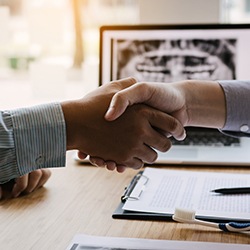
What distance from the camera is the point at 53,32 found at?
1.96 meters

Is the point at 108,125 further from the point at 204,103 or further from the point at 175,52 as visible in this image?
the point at 175,52

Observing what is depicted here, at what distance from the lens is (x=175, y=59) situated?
1.68 meters

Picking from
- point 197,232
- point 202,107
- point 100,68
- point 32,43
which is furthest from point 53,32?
point 197,232

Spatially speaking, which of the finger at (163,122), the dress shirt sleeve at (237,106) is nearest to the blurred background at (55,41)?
the dress shirt sleeve at (237,106)

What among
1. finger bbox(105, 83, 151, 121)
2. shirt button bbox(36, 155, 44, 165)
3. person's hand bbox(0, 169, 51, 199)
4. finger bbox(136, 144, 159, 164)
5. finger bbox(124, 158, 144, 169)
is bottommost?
person's hand bbox(0, 169, 51, 199)

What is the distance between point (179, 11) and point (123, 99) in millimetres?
842

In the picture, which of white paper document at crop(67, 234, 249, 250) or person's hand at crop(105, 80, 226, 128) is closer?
white paper document at crop(67, 234, 249, 250)

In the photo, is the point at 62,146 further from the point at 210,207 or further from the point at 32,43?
the point at 32,43

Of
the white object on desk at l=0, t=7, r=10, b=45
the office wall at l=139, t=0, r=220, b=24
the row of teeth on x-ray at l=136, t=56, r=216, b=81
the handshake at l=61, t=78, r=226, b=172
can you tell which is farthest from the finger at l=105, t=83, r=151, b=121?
the white object on desk at l=0, t=7, r=10, b=45

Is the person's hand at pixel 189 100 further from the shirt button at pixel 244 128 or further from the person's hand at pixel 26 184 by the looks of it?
the person's hand at pixel 26 184

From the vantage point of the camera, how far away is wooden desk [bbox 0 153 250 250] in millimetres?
926

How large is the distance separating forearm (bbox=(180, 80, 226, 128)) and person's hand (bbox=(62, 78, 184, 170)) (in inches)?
3.0

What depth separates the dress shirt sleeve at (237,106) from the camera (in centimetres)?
125

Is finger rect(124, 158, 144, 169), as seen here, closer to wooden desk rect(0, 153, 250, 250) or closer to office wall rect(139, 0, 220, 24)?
wooden desk rect(0, 153, 250, 250)
